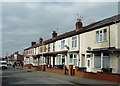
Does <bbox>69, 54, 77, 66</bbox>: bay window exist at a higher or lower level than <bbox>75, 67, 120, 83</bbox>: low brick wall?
higher

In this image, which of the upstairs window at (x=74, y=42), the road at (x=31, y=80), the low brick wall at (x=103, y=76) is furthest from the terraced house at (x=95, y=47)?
the road at (x=31, y=80)

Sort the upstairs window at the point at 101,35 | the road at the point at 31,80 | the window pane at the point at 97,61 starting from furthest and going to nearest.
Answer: the window pane at the point at 97,61 < the upstairs window at the point at 101,35 < the road at the point at 31,80

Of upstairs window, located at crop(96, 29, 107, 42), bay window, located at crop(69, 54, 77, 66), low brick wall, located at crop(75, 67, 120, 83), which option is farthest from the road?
upstairs window, located at crop(96, 29, 107, 42)

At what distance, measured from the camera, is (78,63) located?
76.9ft

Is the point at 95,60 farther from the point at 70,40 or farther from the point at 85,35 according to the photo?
the point at 70,40

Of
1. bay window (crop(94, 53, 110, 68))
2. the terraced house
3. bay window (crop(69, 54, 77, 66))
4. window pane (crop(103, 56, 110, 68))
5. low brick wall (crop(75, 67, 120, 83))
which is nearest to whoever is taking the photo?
low brick wall (crop(75, 67, 120, 83))

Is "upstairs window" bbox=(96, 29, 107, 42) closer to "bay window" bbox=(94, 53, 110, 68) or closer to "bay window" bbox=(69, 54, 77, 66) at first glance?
"bay window" bbox=(94, 53, 110, 68)

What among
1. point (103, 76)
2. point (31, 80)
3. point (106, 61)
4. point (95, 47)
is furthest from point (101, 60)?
point (31, 80)

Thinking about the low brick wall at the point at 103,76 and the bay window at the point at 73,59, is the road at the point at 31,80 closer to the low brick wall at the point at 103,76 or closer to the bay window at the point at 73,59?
the low brick wall at the point at 103,76

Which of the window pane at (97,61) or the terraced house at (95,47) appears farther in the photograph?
the window pane at (97,61)

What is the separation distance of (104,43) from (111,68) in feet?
10.2

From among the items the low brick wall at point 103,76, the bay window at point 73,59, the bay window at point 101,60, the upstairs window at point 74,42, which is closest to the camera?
the low brick wall at point 103,76

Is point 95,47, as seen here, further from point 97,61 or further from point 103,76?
point 103,76

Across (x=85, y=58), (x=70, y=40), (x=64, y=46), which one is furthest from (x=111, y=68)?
(x=64, y=46)
